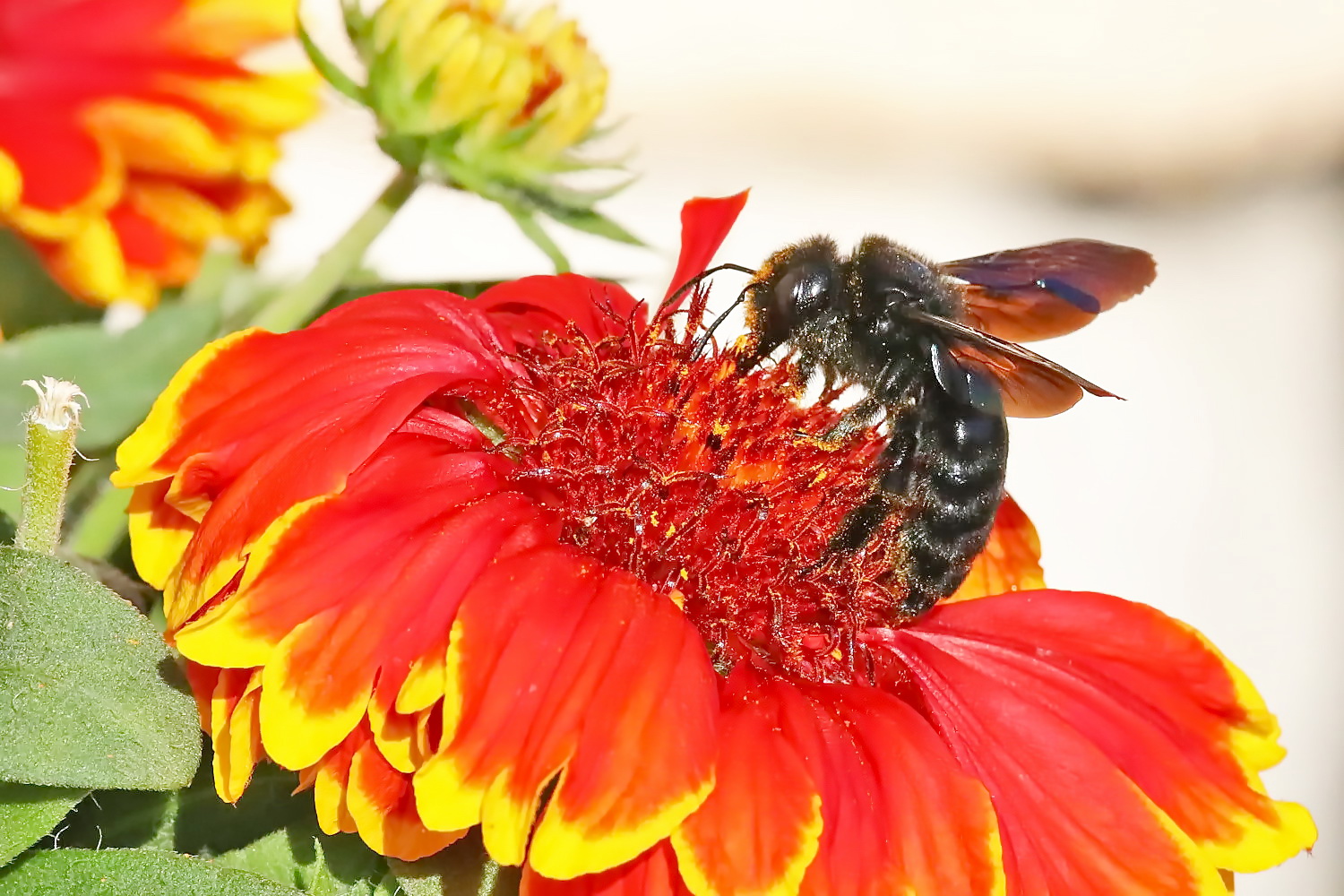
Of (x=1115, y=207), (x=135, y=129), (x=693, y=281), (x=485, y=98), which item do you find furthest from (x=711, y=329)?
(x=1115, y=207)

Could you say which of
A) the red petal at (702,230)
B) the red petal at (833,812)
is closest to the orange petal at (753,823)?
the red petal at (833,812)

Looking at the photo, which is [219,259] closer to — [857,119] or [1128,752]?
[1128,752]

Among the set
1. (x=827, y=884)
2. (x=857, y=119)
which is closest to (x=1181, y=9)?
(x=857, y=119)

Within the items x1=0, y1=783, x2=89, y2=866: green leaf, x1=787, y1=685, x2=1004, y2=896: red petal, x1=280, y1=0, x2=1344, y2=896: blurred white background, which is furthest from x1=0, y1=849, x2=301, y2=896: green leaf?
x1=280, y1=0, x2=1344, y2=896: blurred white background

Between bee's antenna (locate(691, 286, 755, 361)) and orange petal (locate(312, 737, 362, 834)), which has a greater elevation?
bee's antenna (locate(691, 286, 755, 361))

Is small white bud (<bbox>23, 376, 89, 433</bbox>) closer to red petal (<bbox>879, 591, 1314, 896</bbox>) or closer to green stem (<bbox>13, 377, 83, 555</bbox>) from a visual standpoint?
green stem (<bbox>13, 377, 83, 555</bbox>)
